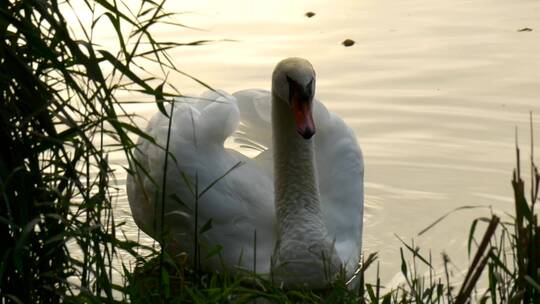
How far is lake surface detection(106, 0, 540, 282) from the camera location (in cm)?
743

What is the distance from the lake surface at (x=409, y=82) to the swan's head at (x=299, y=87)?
2.91 ft

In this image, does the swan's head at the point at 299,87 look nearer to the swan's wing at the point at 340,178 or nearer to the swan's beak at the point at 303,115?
the swan's beak at the point at 303,115

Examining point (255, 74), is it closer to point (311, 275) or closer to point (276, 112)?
point (276, 112)

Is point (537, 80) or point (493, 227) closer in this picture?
point (493, 227)

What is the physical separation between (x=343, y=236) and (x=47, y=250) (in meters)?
2.58

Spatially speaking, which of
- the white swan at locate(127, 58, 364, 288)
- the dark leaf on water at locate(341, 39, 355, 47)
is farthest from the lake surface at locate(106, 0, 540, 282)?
the white swan at locate(127, 58, 364, 288)

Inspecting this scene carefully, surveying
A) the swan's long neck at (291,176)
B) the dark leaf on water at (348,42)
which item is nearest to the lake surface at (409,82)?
the dark leaf on water at (348,42)

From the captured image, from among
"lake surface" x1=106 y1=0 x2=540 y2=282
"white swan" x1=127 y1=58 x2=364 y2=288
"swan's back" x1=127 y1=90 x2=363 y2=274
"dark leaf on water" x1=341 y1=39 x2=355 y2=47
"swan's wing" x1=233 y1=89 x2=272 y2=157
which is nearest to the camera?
"white swan" x1=127 y1=58 x2=364 y2=288

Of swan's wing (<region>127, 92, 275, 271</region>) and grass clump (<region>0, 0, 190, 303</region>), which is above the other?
grass clump (<region>0, 0, 190, 303</region>)

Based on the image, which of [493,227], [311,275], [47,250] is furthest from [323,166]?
[493,227]

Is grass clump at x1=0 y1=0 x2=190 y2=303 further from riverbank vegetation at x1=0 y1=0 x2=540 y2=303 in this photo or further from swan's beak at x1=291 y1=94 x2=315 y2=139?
swan's beak at x1=291 y1=94 x2=315 y2=139

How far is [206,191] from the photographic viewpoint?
6.32 m

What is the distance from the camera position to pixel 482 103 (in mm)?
8734

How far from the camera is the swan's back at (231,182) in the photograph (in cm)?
629
